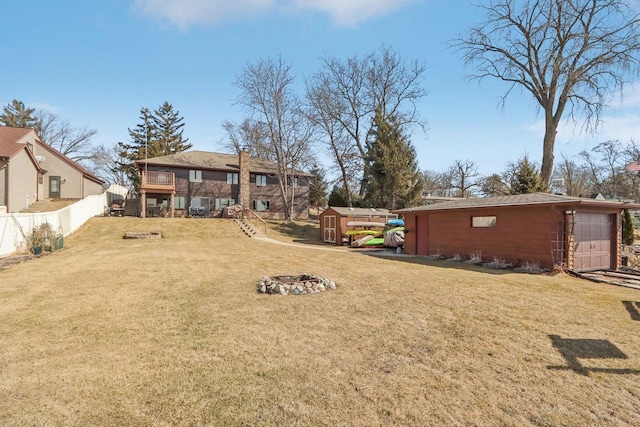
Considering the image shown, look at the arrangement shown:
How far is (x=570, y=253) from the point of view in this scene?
11070 mm

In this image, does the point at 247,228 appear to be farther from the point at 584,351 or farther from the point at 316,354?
the point at 584,351

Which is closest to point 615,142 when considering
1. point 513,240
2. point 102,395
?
point 513,240

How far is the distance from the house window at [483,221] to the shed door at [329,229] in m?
9.87

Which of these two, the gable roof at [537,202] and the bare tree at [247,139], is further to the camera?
the bare tree at [247,139]

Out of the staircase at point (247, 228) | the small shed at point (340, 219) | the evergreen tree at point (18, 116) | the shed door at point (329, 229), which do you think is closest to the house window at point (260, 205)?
the staircase at point (247, 228)

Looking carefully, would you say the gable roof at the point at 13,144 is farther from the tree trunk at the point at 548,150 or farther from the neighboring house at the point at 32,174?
the tree trunk at the point at 548,150

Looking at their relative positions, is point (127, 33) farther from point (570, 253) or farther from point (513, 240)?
point (570, 253)

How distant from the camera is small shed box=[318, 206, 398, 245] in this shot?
21781 mm

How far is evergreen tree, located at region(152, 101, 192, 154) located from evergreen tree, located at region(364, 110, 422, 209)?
32813 millimetres

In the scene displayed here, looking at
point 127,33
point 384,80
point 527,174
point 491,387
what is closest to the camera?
point 491,387

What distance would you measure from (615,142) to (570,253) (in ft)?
134

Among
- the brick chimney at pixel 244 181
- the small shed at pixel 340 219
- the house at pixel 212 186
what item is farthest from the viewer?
the brick chimney at pixel 244 181

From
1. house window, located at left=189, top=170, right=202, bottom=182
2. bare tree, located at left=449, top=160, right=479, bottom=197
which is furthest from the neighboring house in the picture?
bare tree, located at left=449, top=160, right=479, bottom=197

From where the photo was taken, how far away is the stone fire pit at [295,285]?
748 centimetres
